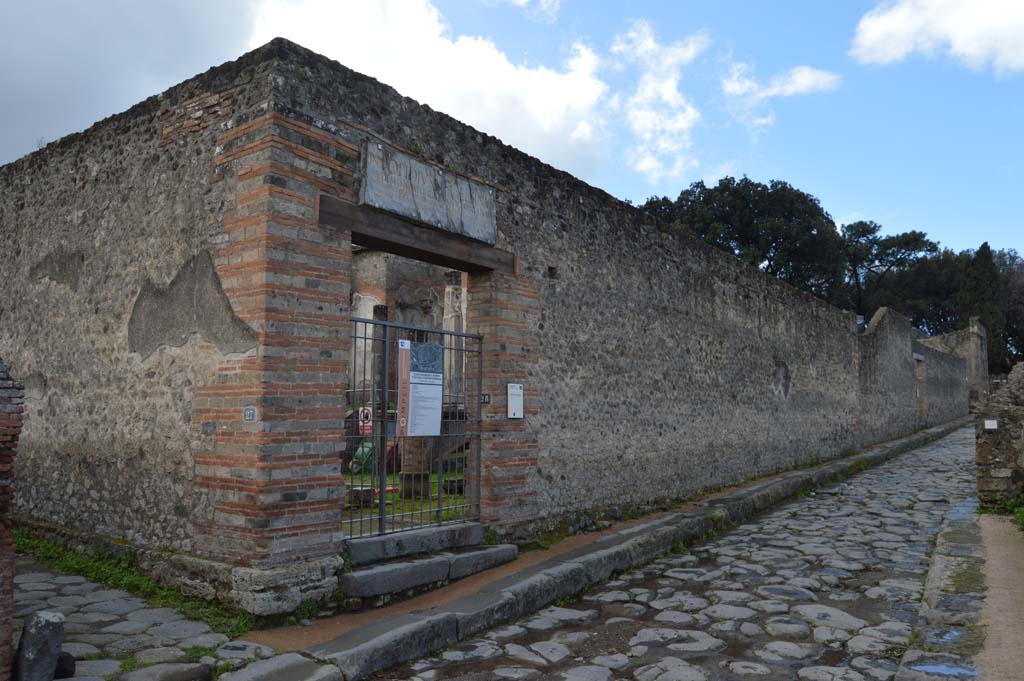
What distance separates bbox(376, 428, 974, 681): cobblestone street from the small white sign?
1651 mm

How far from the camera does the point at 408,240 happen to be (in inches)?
218

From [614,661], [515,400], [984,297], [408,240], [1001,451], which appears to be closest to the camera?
[614,661]

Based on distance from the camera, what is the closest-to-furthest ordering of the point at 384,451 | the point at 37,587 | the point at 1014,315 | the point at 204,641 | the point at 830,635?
the point at 204,641
the point at 830,635
the point at 37,587
the point at 384,451
the point at 1014,315

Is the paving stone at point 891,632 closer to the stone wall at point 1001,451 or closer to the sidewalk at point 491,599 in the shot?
the sidewalk at point 491,599

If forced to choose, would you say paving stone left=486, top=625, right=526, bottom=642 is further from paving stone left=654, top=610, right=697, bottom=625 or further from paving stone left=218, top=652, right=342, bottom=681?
paving stone left=218, top=652, right=342, bottom=681

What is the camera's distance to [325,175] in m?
5.00

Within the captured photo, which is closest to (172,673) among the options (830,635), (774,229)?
(830,635)

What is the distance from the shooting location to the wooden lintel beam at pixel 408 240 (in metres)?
5.05

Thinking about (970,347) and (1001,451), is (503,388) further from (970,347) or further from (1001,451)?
(970,347)

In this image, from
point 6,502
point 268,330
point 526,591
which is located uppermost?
point 268,330

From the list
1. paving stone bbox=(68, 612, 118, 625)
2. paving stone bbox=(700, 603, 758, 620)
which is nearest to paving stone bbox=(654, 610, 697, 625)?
paving stone bbox=(700, 603, 758, 620)

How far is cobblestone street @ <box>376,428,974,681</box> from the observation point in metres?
4.02

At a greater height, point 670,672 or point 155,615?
point 155,615

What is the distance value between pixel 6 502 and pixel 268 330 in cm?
173
